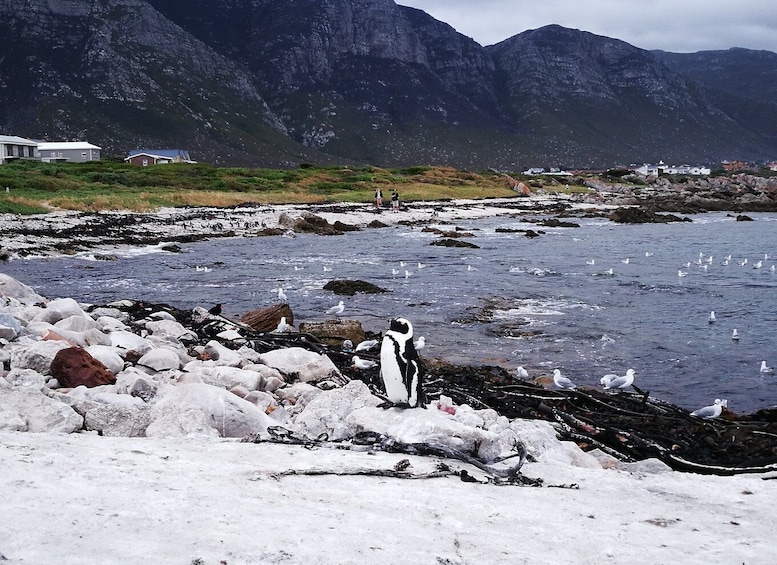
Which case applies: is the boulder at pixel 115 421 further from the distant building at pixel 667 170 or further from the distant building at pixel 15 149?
the distant building at pixel 667 170

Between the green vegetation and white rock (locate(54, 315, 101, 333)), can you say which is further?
the green vegetation

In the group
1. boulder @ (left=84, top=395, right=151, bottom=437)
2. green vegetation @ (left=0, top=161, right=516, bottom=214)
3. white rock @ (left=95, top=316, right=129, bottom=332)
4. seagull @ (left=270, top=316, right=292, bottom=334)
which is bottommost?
seagull @ (left=270, top=316, right=292, bottom=334)

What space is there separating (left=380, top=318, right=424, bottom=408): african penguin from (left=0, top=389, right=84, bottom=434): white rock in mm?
2599

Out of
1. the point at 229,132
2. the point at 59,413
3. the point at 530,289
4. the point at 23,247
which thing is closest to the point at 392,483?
the point at 59,413

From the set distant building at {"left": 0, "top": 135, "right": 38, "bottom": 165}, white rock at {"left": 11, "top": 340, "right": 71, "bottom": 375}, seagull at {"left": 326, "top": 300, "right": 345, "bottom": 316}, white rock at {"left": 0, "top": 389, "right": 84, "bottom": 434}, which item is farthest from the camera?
distant building at {"left": 0, "top": 135, "right": 38, "bottom": 165}

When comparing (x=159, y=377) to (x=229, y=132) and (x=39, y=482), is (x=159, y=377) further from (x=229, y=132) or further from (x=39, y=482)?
(x=229, y=132)

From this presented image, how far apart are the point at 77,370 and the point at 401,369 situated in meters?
3.15

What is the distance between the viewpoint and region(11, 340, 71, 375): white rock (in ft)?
23.6

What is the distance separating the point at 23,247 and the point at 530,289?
53.6ft

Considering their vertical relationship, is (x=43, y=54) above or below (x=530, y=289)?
above

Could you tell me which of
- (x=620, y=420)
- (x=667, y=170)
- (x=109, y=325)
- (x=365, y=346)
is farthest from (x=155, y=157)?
(x=667, y=170)

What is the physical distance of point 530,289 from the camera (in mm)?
19406

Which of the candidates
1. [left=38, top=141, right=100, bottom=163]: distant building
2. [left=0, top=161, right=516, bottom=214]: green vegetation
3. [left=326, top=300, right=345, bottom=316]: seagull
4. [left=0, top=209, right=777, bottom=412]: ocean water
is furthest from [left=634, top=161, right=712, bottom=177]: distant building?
[left=326, top=300, right=345, bottom=316]: seagull

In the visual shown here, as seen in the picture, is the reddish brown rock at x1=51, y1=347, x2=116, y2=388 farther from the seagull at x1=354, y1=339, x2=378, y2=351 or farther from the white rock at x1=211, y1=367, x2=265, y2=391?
the seagull at x1=354, y1=339, x2=378, y2=351
